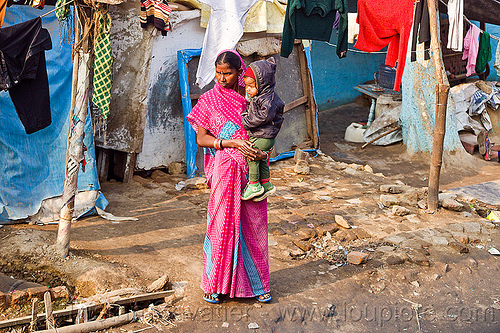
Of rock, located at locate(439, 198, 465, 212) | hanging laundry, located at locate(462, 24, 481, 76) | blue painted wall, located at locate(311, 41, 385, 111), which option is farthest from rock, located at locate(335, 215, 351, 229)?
blue painted wall, located at locate(311, 41, 385, 111)

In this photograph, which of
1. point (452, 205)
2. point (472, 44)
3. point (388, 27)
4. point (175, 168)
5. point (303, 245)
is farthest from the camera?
point (472, 44)

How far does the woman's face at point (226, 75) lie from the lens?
12.1 feet

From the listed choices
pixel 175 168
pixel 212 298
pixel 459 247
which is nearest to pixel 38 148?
pixel 175 168

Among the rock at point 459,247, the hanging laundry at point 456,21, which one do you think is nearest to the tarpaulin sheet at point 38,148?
the rock at point 459,247

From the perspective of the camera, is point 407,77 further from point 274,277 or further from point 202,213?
point 274,277

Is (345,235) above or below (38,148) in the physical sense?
below

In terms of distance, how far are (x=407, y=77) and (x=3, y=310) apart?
7993 millimetres

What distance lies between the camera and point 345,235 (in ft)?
18.1

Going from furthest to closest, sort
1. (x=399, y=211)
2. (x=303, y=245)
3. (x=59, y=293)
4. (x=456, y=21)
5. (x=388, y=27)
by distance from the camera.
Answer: (x=388, y=27) → (x=456, y=21) → (x=399, y=211) → (x=303, y=245) → (x=59, y=293)

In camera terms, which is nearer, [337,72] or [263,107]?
[263,107]

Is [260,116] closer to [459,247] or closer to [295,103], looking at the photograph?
[459,247]

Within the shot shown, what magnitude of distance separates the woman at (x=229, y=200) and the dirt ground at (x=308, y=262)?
0.83ft

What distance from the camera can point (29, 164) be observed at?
5.50 m

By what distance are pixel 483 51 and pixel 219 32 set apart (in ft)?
15.5
